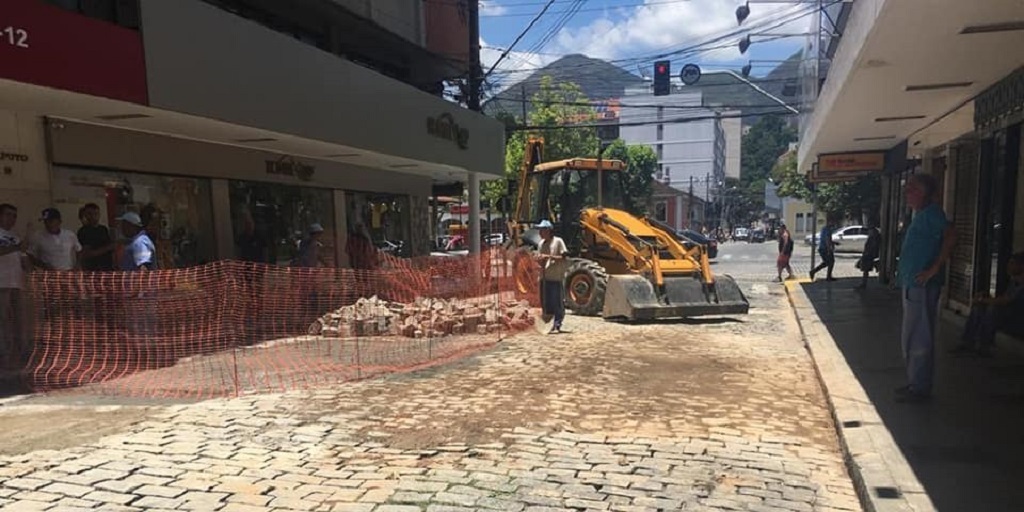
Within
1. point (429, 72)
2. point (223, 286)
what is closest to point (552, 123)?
point (429, 72)

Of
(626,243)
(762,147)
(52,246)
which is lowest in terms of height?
(626,243)

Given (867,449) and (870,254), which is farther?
(870,254)

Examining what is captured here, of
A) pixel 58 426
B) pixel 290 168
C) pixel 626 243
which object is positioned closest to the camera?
pixel 58 426

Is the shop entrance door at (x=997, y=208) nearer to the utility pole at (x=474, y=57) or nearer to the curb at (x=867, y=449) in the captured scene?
the curb at (x=867, y=449)

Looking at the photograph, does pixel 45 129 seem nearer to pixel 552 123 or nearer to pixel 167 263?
pixel 167 263

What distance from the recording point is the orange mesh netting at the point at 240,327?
697 centimetres

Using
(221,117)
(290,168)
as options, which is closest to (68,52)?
(221,117)

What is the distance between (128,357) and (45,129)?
3.28 meters

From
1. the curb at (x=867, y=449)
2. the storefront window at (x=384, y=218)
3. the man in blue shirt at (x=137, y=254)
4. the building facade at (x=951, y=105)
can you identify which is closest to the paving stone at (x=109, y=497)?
the curb at (x=867, y=449)

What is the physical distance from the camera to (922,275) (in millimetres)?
5055

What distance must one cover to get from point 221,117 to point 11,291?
3.10 metres

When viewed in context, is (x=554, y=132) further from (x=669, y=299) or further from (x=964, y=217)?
(x=964, y=217)

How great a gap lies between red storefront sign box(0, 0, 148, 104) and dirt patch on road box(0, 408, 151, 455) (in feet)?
10.0

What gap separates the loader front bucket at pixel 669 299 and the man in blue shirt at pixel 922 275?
5.08m
